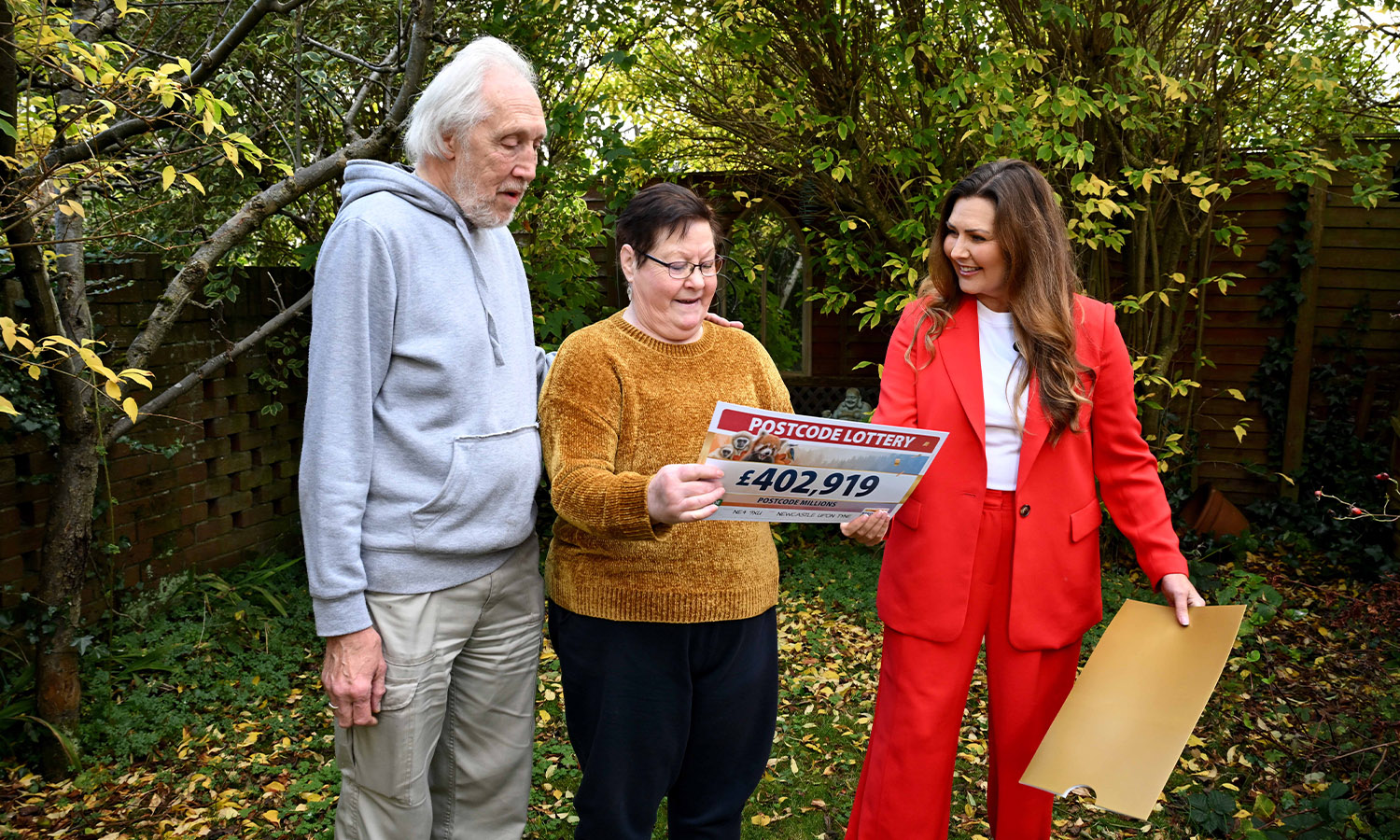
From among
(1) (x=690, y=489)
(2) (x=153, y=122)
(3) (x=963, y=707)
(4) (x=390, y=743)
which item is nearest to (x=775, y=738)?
(3) (x=963, y=707)

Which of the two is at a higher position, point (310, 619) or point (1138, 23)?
point (1138, 23)

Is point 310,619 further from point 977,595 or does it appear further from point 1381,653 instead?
point 1381,653

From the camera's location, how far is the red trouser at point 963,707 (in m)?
2.25

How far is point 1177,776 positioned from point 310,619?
3.93m

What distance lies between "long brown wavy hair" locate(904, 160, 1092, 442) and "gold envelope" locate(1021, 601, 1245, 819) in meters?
0.49

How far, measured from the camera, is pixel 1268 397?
6.29 m

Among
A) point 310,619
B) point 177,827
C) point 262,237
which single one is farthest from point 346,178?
point 262,237

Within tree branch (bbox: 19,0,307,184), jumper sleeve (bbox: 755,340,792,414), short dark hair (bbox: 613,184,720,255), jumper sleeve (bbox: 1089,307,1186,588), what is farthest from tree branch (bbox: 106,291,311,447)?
jumper sleeve (bbox: 1089,307,1186,588)

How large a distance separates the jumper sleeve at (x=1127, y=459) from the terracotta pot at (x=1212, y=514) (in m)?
4.15

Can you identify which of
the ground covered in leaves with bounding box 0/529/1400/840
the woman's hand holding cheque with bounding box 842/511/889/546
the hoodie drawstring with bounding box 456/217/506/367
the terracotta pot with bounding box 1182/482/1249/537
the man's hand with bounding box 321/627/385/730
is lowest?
the ground covered in leaves with bounding box 0/529/1400/840

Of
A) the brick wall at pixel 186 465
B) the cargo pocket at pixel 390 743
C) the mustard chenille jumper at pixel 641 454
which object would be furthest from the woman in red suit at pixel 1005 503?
the brick wall at pixel 186 465

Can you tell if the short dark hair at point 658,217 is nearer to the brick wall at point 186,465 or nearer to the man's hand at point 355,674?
the man's hand at point 355,674

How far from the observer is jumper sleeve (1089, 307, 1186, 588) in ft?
7.42

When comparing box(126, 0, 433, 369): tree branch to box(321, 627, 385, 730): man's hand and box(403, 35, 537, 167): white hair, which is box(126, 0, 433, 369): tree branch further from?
box(321, 627, 385, 730): man's hand
